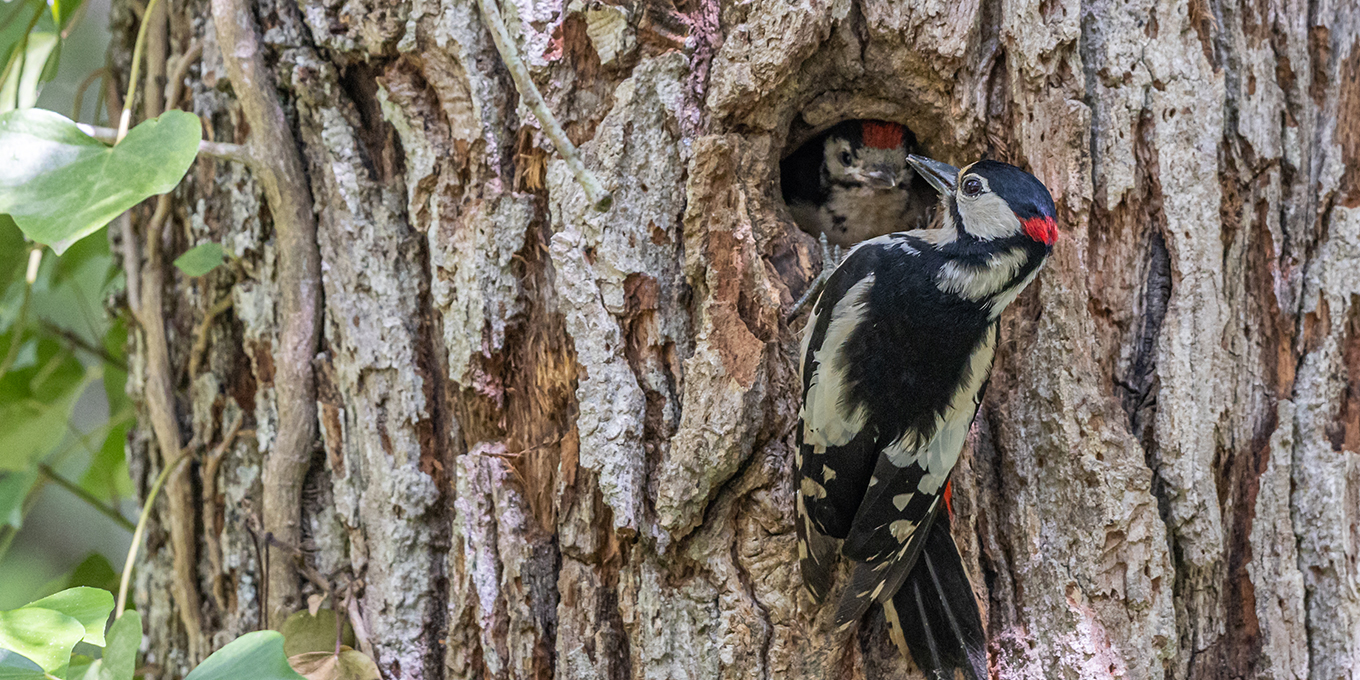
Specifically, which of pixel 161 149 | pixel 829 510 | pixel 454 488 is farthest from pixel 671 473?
pixel 161 149

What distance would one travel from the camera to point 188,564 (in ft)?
5.83

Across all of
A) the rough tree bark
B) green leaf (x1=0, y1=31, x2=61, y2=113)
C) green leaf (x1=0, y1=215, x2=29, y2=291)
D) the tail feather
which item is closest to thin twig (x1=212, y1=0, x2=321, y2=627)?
the rough tree bark

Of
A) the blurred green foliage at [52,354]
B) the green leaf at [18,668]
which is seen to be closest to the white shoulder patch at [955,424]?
the green leaf at [18,668]

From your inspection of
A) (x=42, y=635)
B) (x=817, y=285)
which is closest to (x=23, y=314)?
(x=42, y=635)

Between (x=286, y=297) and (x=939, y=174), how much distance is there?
1.18 m

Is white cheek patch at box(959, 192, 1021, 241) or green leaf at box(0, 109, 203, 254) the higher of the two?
green leaf at box(0, 109, 203, 254)

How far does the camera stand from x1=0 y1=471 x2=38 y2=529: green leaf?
182cm

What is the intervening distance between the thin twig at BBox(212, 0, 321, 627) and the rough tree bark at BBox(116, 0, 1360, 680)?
2 centimetres

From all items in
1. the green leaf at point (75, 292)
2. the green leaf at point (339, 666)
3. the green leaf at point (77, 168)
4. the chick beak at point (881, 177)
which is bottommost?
the green leaf at point (339, 666)

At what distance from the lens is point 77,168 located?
1.25m

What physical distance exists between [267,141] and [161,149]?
0.37 metres

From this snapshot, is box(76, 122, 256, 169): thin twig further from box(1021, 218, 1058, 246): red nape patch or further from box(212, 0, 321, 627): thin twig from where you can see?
box(1021, 218, 1058, 246): red nape patch

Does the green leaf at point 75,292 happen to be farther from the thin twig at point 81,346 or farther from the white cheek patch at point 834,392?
the white cheek patch at point 834,392

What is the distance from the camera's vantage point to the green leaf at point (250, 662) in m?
1.13
